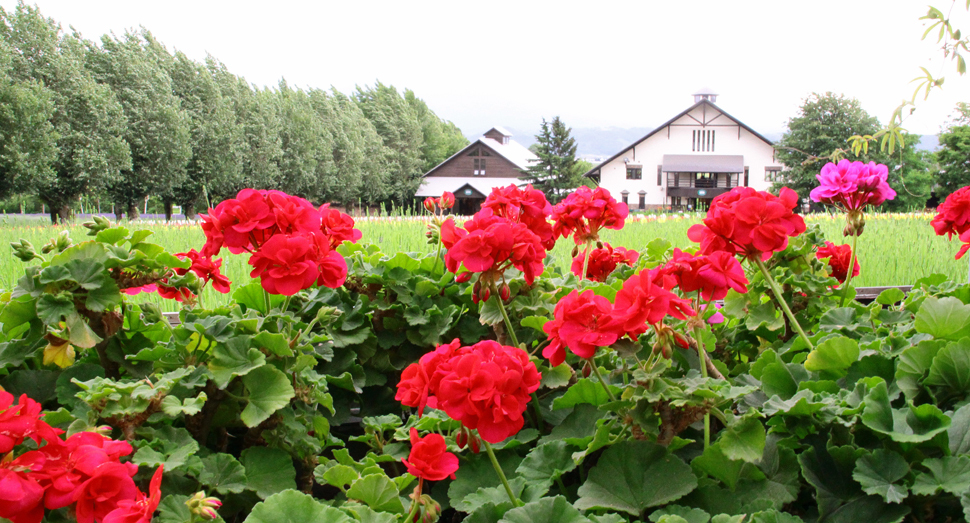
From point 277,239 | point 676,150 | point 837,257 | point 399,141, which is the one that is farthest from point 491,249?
point 399,141

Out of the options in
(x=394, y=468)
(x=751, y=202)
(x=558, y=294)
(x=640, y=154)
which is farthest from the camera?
(x=640, y=154)

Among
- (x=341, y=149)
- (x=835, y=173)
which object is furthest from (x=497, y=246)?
(x=341, y=149)

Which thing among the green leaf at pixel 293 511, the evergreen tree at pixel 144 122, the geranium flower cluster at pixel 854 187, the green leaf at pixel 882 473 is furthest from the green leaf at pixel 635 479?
the evergreen tree at pixel 144 122

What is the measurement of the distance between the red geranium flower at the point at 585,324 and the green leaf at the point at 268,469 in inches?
18.7

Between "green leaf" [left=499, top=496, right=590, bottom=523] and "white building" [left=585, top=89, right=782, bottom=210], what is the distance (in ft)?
109

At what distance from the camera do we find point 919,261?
9.46 feet

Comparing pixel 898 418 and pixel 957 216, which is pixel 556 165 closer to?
pixel 957 216

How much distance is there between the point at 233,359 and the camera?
87 centimetres

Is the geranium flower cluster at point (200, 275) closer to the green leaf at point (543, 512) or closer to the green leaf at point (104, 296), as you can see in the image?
the green leaf at point (104, 296)

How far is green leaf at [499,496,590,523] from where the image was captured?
64 cm

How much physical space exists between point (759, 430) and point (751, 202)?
0.98 ft

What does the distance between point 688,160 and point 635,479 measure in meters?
35.5

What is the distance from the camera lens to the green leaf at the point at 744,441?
0.67m

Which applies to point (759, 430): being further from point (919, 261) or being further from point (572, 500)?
point (919, 261)
